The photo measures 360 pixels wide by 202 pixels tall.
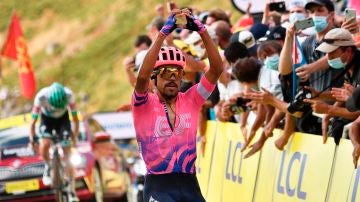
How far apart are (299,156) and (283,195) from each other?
0.50 m

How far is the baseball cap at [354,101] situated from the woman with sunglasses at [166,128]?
4.04 ft

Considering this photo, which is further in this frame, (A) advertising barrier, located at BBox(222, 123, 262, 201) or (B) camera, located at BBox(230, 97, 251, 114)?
(B) camera, located at BBox(230, 97, 251, 114)

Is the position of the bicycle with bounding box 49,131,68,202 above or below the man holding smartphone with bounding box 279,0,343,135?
below

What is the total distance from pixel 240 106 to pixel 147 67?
4.75 meters

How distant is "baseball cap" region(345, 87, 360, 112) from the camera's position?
32.3 feet

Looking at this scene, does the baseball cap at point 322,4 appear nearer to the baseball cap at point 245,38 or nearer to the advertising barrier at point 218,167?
the baseball cap at point 245,38

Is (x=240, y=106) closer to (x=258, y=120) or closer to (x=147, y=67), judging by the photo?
(x=258, y=120)

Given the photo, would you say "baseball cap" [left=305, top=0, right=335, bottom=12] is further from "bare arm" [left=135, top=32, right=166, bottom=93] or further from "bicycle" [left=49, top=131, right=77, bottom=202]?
"bicycle" [left=49, top=131, right=77, bottom=202]

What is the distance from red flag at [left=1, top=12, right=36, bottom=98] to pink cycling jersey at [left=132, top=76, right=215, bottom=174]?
63.4 feet

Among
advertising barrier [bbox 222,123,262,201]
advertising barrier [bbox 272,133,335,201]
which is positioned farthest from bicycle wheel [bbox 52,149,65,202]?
advertising barrier [bbox 272,133,335,201]

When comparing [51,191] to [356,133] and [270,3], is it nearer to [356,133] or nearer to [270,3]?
[270,3]

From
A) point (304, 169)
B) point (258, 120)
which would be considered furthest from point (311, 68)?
point (258, 120)

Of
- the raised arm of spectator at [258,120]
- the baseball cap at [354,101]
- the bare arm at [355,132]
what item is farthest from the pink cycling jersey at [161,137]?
the raised arm of spectator at [258,120]

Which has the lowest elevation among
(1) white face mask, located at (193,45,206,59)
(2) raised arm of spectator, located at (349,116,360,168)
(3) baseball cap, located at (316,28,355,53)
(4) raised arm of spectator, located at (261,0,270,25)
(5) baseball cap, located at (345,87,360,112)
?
(2) raised arm of spectator, located at (349,116,360,168)
